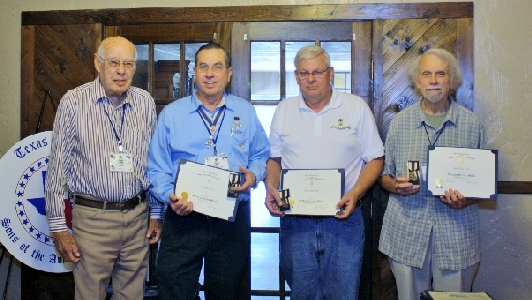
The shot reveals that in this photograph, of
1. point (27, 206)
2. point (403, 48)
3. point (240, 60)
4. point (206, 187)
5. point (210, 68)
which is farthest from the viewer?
point (240, 60)

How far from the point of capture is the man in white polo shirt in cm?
237

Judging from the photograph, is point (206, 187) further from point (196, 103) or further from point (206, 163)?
point (196, 103)

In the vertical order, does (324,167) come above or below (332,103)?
below

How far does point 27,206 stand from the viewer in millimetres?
2896

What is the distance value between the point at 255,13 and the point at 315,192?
137cm

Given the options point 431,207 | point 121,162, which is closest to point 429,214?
point 431,207

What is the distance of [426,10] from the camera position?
301cm

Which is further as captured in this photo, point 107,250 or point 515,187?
point 515,187

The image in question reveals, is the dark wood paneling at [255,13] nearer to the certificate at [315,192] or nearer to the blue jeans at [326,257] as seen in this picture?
the certificate at [315,192]

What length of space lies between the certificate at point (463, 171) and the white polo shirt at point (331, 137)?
1.04ft

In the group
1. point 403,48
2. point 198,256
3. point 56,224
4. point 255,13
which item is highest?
point 255,13

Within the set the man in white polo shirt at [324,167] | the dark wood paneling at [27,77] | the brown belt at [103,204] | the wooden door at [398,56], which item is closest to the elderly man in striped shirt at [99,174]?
the brown belt at [103,204]

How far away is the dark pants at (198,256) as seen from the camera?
2.26 meters

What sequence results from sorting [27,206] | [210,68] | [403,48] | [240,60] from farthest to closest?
1. [240,60]
2. [403,48]
3. [27,206]
4. [210,68]
